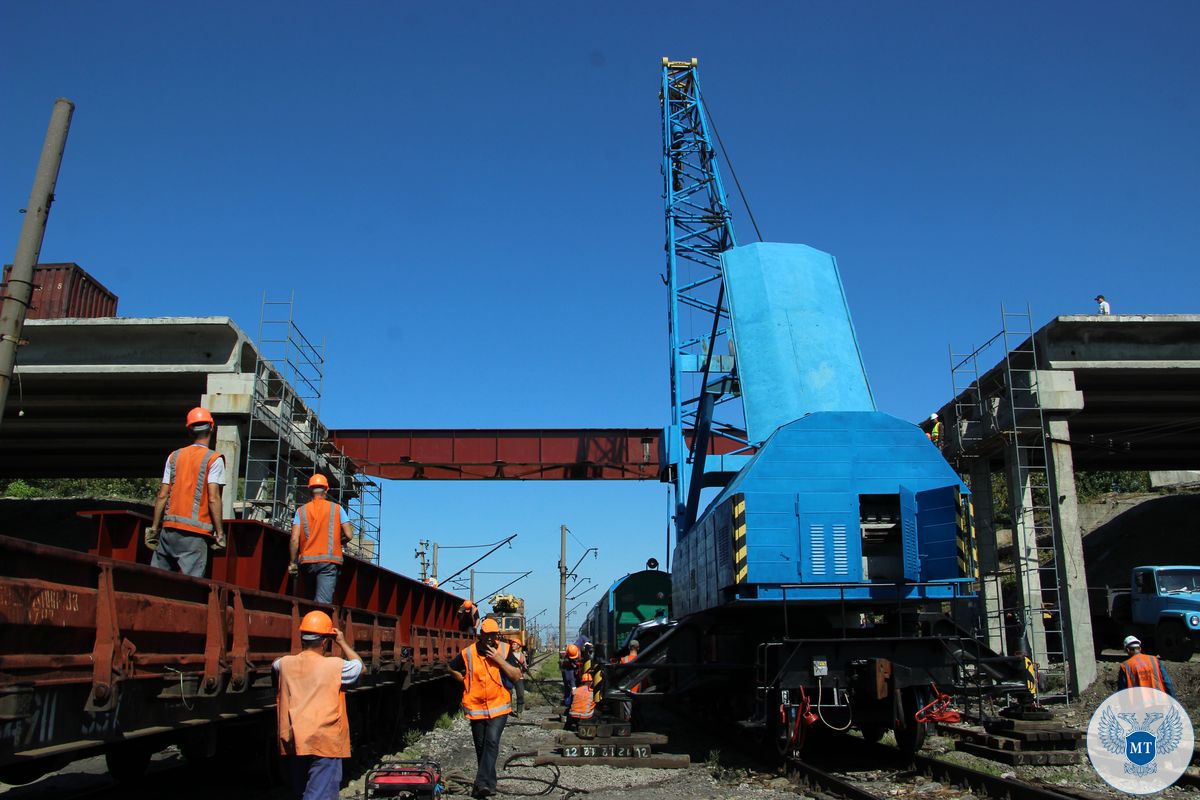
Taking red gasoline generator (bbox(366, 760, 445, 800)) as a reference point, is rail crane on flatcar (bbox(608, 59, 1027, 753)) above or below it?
above

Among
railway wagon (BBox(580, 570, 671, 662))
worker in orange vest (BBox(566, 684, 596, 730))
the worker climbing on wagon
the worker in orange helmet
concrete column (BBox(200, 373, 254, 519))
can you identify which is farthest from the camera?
railway wagon (BBox(580, 570, 671, 662))

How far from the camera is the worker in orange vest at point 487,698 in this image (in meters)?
8.25

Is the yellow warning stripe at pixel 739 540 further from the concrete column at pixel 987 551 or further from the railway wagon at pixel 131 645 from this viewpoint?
the concrete column at pixel 987 551

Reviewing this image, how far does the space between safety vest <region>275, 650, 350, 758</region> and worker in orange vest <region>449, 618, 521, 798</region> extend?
3.05m

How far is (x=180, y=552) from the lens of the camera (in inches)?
262

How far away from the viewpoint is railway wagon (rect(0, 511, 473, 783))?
388cm

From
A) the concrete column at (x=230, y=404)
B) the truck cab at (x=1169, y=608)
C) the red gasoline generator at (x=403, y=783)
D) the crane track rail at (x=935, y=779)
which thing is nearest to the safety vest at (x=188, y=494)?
the red gasoline generator at (x=403, y=783)

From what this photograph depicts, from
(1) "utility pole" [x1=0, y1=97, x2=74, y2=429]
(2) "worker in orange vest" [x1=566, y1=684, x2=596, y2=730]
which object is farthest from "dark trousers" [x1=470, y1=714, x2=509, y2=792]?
(2) "worker in orange vest" [x1=566, y1=684, x2=596, y2=730]

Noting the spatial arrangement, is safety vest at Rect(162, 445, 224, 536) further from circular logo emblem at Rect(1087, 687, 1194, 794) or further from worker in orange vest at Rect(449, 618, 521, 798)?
circular logo emblem at Rect(1087, 687, 1194, 794)

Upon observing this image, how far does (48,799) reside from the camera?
7793 millimetres

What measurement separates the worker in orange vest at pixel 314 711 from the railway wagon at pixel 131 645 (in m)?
0.54

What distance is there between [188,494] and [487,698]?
3189 mm

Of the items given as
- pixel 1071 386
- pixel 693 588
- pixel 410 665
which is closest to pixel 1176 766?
pixel 693 588

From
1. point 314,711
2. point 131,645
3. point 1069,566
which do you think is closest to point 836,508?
point 314,711
